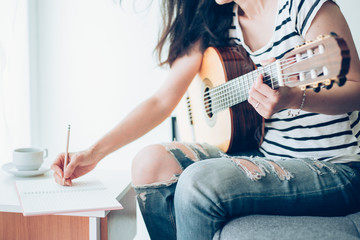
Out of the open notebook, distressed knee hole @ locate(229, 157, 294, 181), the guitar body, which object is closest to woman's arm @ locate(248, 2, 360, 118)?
distressed knee hole @ locate(229, 157, 294, 181)

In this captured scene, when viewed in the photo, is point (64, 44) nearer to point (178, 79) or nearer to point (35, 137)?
point (35, 137)

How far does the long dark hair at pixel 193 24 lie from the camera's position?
1.34 m

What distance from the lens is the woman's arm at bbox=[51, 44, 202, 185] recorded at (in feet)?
3.59

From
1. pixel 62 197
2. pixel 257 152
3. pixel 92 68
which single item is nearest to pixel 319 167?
pixel 257 152

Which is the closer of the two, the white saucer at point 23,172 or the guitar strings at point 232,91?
the guitar strings at point 232,91

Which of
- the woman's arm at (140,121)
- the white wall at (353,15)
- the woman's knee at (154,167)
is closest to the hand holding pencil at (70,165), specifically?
the woman's arm at (140,121)

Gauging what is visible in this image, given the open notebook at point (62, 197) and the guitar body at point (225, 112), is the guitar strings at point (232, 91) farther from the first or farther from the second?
the open notebook at point (62, 197)

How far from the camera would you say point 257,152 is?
1176 mm

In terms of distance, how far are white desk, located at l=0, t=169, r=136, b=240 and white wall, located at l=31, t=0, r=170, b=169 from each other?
0.67m

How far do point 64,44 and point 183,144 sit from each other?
1192 mm

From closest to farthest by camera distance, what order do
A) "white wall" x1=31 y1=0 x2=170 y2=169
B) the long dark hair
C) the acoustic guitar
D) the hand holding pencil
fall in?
the acoustic guitar → the hand holding pencil → the long dark hair → "white wall" x1=31 y1=0 x2=170 y2=169

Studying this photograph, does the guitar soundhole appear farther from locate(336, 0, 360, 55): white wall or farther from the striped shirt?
locate(336, 0, 360, 55): white wall

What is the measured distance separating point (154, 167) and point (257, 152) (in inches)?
14.5

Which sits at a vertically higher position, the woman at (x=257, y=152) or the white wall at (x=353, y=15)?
the white wall at (x=353, y=15)
